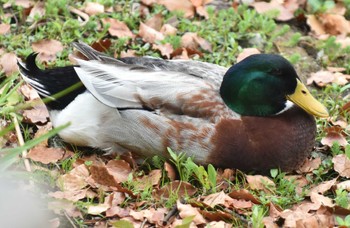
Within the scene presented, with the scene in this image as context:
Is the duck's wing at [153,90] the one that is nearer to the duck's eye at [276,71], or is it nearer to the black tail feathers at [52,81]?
the black tail feathers at [52,81]

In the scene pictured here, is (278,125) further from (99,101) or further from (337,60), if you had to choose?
(337,60)

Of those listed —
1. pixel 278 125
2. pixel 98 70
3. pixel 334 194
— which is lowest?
pixel 334 194

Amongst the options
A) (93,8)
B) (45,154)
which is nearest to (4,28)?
(93,8)

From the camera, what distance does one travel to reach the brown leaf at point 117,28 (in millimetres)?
5020

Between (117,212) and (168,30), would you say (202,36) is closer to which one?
(168,30)

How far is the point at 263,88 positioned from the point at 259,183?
1.82 ft

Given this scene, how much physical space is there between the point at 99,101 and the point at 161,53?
1.19 meters

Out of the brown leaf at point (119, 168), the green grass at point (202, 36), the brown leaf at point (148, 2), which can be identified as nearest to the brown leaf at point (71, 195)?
the brown leaf at point (119, 168)

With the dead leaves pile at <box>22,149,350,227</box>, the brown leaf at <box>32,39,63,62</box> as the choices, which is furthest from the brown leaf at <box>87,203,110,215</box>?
the brown leaf at <box>32,39,63,62</box>

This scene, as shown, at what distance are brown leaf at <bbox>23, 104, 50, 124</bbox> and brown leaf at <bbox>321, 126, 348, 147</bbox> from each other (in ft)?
5.60

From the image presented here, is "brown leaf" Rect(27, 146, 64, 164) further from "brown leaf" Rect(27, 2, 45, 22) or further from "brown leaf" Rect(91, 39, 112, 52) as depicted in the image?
"brown leaf" Rect(27, 2, 45, 22)

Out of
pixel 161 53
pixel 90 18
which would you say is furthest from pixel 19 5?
pixel 161 53

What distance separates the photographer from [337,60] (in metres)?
5.12

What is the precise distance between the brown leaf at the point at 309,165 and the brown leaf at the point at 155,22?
1.84 meters
